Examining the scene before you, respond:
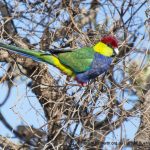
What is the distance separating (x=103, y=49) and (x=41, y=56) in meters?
0.38

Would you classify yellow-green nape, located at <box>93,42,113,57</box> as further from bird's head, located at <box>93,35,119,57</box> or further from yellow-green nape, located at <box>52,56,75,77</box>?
yellow-green nape, located at <box>52,56,75,77</box>

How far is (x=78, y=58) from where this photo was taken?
357 cm

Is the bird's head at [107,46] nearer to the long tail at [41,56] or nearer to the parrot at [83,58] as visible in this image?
the parrot at [83,58]

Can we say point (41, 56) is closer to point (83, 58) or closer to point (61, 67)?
point (61, 67)

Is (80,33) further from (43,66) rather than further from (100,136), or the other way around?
(100,136)

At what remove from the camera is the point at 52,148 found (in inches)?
128

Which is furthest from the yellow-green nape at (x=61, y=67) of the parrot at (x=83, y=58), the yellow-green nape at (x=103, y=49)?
the yellow-green nape at (x=103, y=49)

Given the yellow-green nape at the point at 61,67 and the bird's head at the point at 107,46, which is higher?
the bird's head at the point at 107,46

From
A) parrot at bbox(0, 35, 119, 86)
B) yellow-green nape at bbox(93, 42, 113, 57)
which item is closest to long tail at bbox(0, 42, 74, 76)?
parrot at bbox(0, 35, 119, 86)

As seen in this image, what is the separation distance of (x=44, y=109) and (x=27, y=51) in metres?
0.40

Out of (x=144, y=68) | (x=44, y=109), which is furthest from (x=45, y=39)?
(x=144, y=68)

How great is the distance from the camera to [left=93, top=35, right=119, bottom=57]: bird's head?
3406mm

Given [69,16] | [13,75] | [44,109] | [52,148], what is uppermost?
[69,16]

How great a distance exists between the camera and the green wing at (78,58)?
11.6 feet
